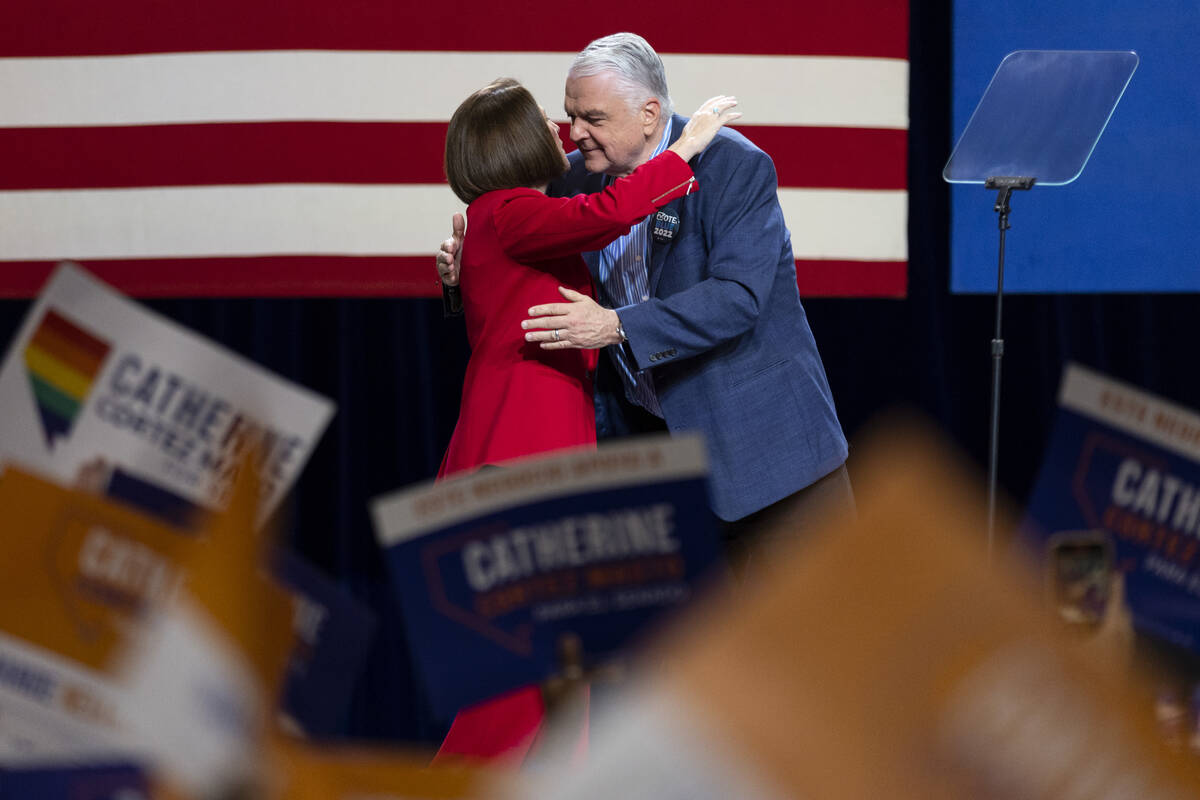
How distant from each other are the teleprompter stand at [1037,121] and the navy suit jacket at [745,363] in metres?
0.75

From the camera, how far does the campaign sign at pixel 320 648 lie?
610 millimetres

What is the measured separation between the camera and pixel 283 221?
3.04m

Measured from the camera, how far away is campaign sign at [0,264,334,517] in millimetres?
631

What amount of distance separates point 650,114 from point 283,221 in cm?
132

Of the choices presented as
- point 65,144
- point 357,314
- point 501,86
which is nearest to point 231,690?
point 501,86

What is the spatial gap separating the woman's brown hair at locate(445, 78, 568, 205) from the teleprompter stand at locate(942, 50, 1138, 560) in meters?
1.05

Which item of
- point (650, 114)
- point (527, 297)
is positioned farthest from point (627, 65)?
point (527, 297)

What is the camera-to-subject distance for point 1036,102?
2.63m

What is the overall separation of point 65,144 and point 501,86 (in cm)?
166

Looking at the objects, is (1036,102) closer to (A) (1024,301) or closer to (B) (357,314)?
(A) (1024,301)

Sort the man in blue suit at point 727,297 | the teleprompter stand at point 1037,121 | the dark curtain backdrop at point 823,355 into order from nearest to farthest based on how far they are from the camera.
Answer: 1. the man in blue suit at point 727,297
2. the teleprompter stand at point 1037,121
3. the dark curtain backdrop at point 823,355

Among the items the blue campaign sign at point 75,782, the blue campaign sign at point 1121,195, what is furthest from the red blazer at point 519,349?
the blue campaign sign at point 1121,195

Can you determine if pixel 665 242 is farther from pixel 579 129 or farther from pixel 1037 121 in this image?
pixel 1037 121

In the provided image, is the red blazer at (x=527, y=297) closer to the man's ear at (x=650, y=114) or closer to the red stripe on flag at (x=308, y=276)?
the man's ear at (x=650, y=114)
